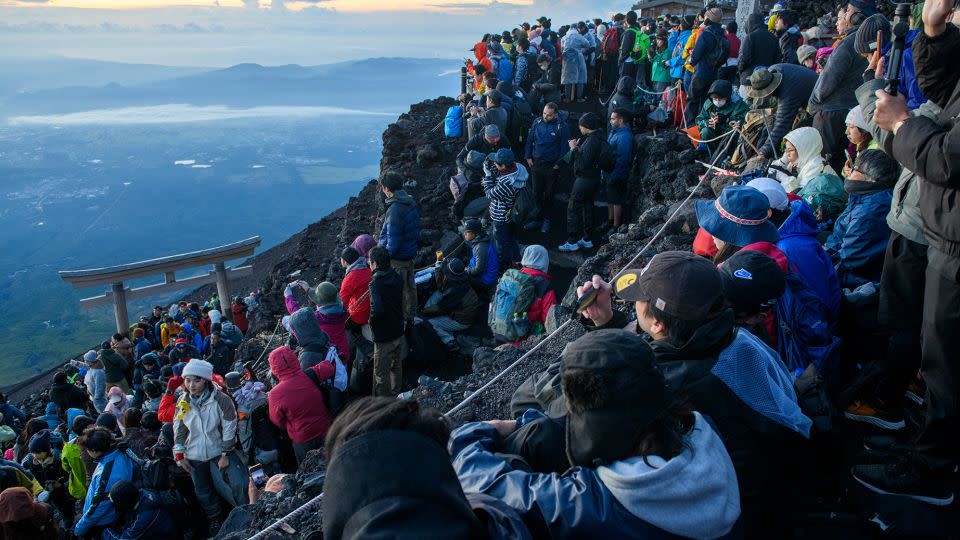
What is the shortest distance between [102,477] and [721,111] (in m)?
8.98

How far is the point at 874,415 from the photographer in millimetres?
3863

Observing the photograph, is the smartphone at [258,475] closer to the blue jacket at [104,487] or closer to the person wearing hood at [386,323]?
the blue jacket at [104,487]

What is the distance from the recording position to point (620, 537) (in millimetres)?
1954

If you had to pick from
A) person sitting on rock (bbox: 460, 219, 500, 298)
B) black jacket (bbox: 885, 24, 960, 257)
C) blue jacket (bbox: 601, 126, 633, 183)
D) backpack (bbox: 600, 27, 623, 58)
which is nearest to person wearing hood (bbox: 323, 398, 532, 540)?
black jacket (bbox: 885, 24, 960, 257)

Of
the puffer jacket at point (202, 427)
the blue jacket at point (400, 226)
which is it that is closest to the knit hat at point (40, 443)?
the puffer jacket at point (202, 427)

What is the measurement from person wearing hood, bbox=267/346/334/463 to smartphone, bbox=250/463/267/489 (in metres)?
0.49

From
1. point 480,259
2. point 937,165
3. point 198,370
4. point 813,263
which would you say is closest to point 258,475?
point 198,370

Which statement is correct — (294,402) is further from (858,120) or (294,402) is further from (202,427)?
(858,120)

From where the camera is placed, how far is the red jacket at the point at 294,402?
561 cm

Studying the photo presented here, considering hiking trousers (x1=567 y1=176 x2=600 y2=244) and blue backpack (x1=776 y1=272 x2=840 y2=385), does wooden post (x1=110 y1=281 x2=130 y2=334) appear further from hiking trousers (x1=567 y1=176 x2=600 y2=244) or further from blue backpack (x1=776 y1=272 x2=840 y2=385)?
blue backpack (x1=776 y1=272 x2=840 y2=385)

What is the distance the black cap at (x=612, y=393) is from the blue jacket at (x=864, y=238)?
127 inches

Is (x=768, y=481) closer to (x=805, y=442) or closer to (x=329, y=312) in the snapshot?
(x=805, y=442)

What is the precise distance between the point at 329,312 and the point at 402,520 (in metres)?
5.86

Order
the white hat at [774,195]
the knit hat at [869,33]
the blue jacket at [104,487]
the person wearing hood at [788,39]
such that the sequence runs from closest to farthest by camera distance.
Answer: the white hat at [774,195]
the blue jacket at [104,487]
the knit hat at [869,33]
the person wearing hood at [788,39]
